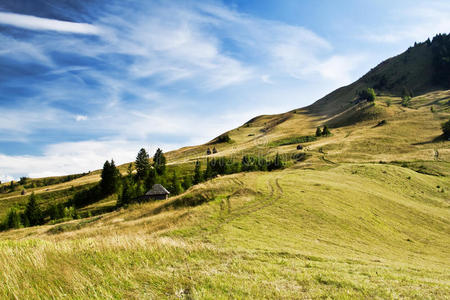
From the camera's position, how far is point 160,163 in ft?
399

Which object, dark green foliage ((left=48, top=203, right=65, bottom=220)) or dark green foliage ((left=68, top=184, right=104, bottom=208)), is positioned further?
dark green foliage ((left=68, top=184, right=104, bottom=208))

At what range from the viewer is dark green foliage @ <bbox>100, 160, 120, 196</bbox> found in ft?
338

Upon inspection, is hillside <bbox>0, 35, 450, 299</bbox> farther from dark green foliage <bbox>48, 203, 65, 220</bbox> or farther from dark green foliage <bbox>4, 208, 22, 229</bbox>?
dark green foliage <bbox>48, 203, 65, 220</bbox>

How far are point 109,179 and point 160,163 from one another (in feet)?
82.6

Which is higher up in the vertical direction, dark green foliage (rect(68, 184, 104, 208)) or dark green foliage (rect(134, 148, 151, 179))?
dark green foliage (rect(134, 148, 151, 179))

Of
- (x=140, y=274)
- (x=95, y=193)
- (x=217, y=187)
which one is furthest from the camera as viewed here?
(x=95, y=193)

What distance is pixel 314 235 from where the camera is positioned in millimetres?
23578

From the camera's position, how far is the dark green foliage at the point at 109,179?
103 m

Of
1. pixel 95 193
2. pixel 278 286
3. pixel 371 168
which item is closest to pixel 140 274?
pixel 278 286

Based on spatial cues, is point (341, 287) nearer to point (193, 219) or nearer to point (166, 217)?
point (193, 219)

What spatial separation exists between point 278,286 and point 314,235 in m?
18.3

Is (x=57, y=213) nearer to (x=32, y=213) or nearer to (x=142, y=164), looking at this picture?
(x=32, y=213)

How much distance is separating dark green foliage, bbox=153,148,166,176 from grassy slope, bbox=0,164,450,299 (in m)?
70.5

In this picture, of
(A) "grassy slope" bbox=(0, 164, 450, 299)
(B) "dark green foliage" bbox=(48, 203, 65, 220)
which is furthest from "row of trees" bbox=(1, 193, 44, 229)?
(A) "grassy slope" bbox=(0, 164, 450, 299)
